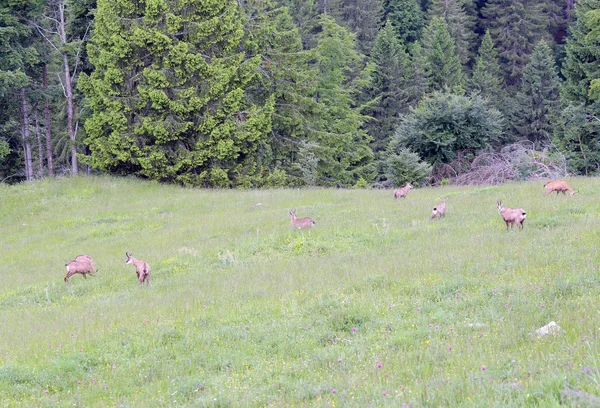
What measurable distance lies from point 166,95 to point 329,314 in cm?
2575

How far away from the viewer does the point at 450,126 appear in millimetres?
37812

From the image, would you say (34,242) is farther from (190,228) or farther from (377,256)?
(377,256)

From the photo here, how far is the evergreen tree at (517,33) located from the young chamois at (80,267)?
68060 mm

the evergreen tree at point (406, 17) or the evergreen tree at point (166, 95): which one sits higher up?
the evergreen tree at point (406, 17)

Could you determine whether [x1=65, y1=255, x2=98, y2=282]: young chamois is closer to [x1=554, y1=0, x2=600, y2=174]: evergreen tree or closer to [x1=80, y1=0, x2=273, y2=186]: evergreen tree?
[x1=80, y1=0, x2=273, y2=186]: evergreen tree

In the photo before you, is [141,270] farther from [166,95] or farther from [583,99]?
[583,99]

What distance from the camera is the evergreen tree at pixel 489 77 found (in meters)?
63.2

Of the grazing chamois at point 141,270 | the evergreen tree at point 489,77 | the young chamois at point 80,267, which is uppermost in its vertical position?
the evergreen tree at point 489,77

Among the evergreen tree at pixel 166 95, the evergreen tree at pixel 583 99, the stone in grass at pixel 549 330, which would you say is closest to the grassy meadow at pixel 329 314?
the stone in grass at pixel 549 330

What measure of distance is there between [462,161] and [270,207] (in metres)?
18.0

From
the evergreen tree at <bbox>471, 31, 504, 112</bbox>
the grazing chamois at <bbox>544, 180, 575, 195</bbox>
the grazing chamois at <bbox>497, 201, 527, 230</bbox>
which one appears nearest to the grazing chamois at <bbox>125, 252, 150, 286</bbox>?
the grazing chamois at <bbox>497, 201, 527, 230</bbox>

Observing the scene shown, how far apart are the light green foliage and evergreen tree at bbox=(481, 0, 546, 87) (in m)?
41.1

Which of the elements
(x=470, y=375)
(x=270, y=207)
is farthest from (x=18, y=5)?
(x=470, y=375)

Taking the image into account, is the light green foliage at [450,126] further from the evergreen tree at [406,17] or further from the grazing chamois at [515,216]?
the evergreen tree at [406,17]
